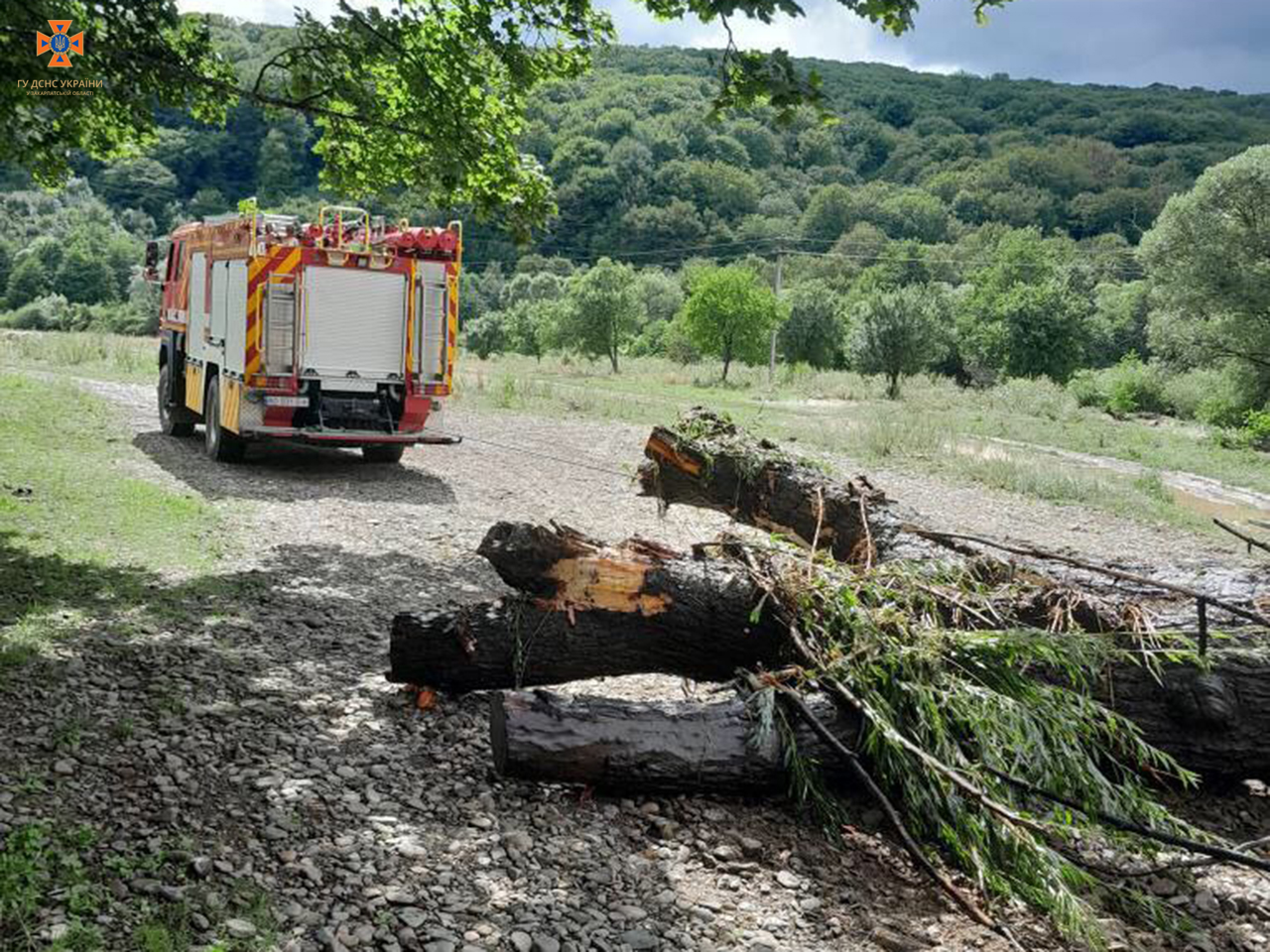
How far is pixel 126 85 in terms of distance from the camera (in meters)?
8.79

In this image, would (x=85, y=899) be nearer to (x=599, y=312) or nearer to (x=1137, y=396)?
(x=1137, y=396)

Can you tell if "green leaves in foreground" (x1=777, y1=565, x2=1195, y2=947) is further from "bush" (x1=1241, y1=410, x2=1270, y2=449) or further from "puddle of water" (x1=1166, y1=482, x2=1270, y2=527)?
"bush" (x1=1241, y1=410, x2=1270, y2=449)

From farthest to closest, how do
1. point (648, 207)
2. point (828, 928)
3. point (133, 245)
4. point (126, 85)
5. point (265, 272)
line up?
point (648, 207), point (133, 245), point (265, 272), point (126, 85), point (828, 928)

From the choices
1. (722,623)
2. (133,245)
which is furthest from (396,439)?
(133,245)

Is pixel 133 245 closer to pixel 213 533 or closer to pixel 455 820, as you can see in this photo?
pixel 213 533

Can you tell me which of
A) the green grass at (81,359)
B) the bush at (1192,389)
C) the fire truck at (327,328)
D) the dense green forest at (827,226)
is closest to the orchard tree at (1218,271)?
the dense green forest at (827,226)

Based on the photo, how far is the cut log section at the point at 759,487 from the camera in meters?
7.32

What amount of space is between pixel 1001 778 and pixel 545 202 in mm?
6778

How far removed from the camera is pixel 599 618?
5293 millimetres

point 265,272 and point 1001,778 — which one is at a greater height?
point 265,272

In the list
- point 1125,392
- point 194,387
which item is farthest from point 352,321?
point 1125,392

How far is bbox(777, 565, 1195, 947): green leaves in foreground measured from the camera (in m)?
4.16

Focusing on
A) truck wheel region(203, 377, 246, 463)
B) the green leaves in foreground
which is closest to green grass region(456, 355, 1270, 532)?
the green leaves in foreground

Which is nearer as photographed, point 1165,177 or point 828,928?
point 828,928
